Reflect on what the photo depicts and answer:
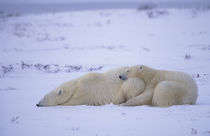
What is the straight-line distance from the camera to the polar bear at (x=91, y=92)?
20.4 ft

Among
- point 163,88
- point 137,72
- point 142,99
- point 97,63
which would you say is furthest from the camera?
point 97,63

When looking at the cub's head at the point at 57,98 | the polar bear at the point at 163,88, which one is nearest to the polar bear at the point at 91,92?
the cub's head at the point at 57,98

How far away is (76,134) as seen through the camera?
14.5 ft

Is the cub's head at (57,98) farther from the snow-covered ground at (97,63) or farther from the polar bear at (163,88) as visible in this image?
the polar bear at (163,88)

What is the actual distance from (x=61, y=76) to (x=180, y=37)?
7715mm

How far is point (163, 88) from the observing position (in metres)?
5.72

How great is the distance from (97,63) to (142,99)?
16.9 ft

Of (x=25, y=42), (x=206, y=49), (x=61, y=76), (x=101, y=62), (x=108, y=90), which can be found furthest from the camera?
(x=25, y=42)

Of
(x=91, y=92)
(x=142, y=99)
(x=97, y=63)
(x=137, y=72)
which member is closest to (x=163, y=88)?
(x=142, y=99)

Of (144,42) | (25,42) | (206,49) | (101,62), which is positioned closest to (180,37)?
(144,42)

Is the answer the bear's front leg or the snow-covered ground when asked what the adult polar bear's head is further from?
the bear's front leg

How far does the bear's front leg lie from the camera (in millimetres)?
5953

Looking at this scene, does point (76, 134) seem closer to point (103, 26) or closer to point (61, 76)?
point (61, 76)

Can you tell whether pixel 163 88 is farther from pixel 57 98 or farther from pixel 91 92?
pixel 57 98
